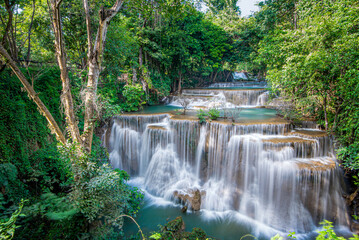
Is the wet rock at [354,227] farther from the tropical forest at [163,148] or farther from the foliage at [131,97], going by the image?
the foliage at [131,97]

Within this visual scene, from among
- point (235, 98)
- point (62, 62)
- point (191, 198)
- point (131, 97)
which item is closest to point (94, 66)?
point (62, 62)

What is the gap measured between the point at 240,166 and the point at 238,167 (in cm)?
9

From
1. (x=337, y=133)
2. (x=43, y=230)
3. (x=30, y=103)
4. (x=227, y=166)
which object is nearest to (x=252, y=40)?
(x=337, y=133)

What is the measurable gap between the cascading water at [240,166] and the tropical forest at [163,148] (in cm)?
4

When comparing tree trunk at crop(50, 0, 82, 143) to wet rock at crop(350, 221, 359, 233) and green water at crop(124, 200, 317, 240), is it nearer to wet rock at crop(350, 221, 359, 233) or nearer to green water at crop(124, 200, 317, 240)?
green water at crop(124, 200, 317, 240)

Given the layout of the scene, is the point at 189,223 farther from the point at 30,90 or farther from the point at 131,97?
the point at 131,97

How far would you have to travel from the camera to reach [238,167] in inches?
263

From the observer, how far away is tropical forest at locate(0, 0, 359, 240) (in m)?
3.38

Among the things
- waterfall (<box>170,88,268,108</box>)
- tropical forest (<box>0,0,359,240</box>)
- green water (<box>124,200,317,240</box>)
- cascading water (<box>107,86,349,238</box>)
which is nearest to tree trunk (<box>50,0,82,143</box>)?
tropical forest (<box>0,0,359,240</box>)

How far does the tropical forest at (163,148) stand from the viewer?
3.38 m

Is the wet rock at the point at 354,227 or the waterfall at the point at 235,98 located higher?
the waterfall at the point at 235,98

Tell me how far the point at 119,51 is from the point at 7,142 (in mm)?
6152

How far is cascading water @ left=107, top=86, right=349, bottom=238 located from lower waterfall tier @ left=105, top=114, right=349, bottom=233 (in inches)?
0.9

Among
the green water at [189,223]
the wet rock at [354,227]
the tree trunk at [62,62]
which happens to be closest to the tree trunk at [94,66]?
the tree trunk at [62,62]
